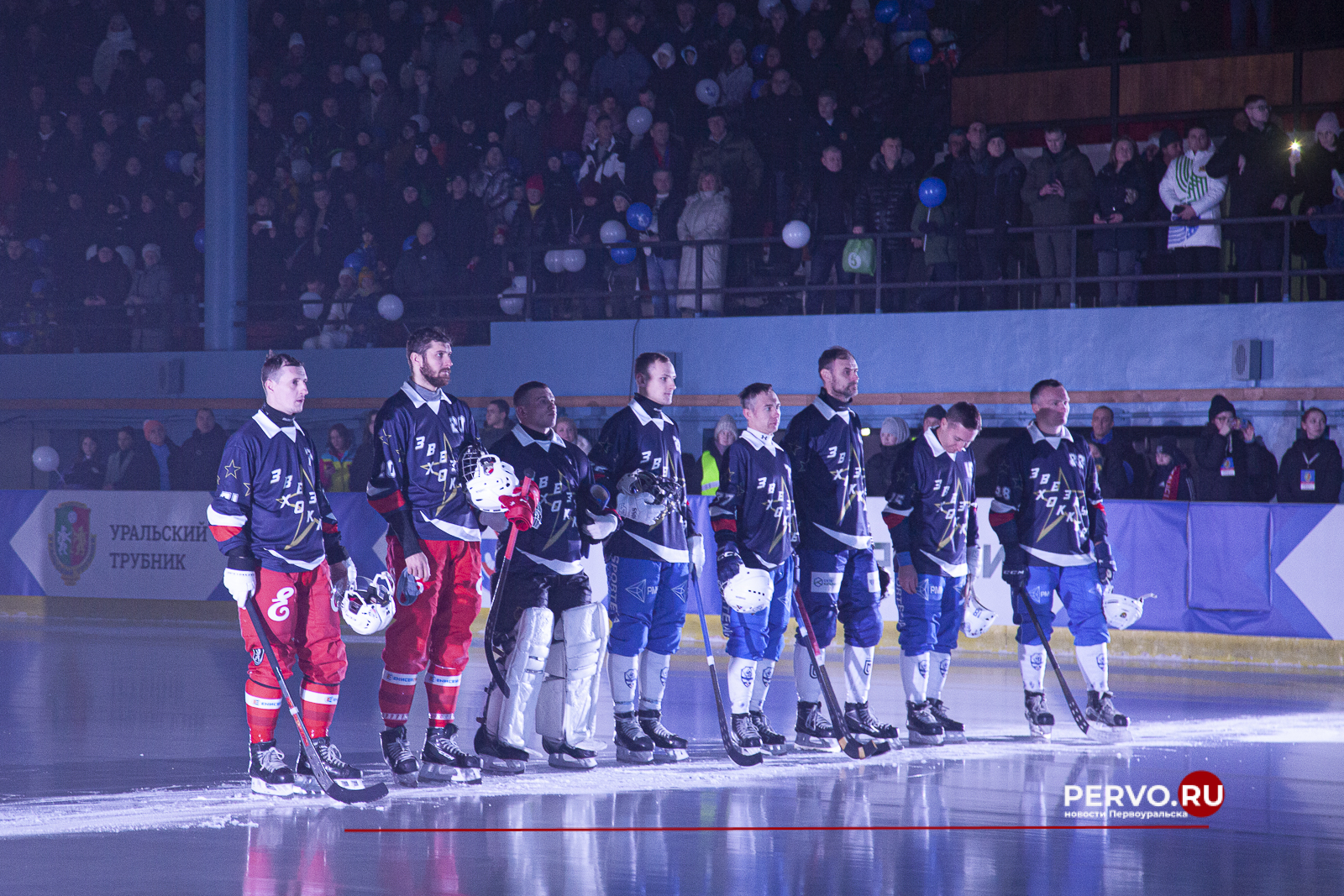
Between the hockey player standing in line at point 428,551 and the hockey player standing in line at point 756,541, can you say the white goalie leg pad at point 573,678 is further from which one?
the hockey player standing in line at point 756,541

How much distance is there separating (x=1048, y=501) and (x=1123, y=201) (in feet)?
23.7

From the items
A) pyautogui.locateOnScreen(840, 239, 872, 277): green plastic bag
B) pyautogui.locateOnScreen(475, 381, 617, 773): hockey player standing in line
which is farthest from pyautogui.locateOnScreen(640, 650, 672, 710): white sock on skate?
pyautogui.locateOnScreen(840, 239, 872, 277): green plastic bag

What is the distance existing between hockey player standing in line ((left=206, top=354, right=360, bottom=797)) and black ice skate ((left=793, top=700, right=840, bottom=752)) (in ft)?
9.62

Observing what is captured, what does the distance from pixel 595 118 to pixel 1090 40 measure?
6.33 metres

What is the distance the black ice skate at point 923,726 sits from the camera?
9.13 metres

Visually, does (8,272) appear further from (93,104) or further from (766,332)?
(766,332)

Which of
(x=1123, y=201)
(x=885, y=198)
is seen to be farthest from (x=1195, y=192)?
(x=885, y=198)

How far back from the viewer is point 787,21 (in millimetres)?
18531

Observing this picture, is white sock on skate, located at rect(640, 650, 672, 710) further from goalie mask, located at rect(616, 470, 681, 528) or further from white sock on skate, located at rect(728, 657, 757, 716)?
goalie mask, located at rect(616, 470, 681, 528)

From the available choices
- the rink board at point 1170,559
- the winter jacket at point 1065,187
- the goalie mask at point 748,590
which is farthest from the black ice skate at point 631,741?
the winter jacket at point 1065,187

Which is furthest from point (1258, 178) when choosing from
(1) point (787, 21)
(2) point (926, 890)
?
(2) point (926, 890)

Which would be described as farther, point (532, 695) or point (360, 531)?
point (360, 531)

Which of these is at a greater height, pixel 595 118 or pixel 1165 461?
pixel 595 118

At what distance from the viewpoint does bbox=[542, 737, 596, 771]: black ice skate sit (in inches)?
321
